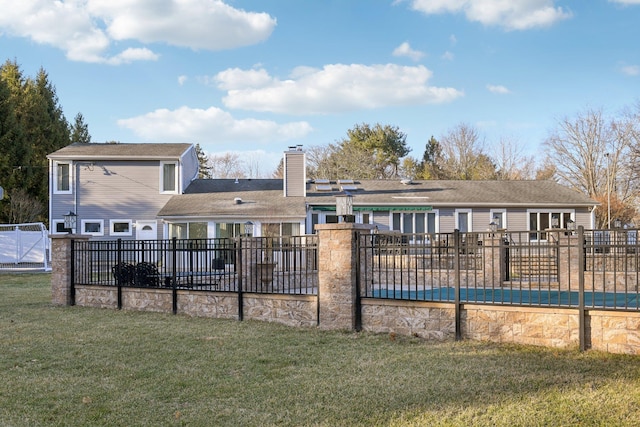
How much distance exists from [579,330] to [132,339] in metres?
5.92

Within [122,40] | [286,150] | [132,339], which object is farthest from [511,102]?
[132,339]

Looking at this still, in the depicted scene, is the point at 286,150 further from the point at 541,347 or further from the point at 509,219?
the point at 541,347

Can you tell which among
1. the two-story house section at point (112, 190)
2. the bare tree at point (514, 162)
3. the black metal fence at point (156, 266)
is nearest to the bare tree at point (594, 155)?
the bare tree at point (514, 162)

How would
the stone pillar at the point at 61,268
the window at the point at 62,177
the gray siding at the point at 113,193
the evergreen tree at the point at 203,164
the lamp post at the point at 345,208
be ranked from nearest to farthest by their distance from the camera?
the lamp post at the point at 345,208
the stone pillar at the point at 61,268
the gray siding at the point at 113,193
the window at the point at 62,177
the evergreen tree at the point at 203,164

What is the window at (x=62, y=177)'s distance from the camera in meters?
26.7

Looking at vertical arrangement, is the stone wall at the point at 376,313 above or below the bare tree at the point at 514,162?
below

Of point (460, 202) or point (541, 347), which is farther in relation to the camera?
point (460, 202)

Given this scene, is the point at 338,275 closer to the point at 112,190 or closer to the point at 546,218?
the point at 112,190

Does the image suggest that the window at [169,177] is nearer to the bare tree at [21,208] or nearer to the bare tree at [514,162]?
the bare tree at [21,208]

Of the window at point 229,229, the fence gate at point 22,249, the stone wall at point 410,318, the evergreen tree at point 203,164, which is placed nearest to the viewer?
the stone wall at point 410,318

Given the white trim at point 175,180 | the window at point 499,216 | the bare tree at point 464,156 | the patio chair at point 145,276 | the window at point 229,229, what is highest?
the bare tree at point 464,156

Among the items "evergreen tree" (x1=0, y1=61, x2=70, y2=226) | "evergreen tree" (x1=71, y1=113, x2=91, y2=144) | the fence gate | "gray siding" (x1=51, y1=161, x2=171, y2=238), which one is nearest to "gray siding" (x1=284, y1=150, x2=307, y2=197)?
"gray siding" (x1=51, y1=161, x2=171, y2=238)

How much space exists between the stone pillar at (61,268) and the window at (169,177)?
14578 millimetres

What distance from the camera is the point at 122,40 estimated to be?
1769cm
